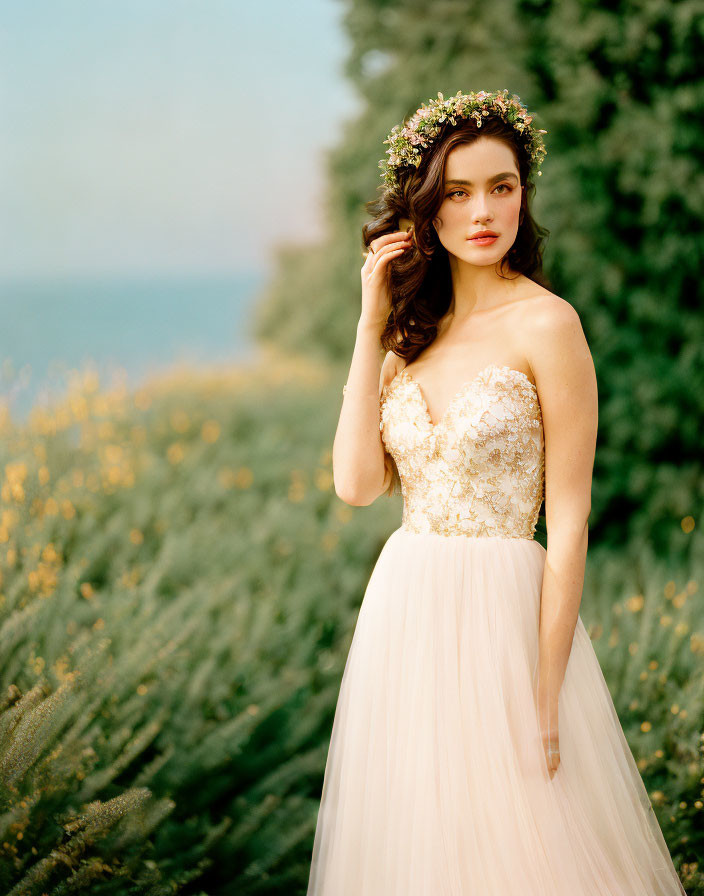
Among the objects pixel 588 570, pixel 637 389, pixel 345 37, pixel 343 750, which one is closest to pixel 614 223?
pixel 637 389

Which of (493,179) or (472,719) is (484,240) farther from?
(472,719)

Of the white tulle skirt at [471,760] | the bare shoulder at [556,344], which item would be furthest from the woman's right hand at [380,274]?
the white tulle skirt at [471,760]

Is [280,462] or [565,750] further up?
[280,462]

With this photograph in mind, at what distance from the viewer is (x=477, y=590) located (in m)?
2.07

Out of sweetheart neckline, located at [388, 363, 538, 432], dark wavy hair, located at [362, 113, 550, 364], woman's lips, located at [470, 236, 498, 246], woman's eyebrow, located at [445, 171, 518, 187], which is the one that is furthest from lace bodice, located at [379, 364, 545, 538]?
woman's eyebrow, located at [445, 171, 518, 187]

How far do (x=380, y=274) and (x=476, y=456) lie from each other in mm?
584

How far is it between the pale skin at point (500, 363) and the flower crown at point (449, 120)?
0.09 meters

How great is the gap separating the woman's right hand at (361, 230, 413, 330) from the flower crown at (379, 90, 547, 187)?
177mm

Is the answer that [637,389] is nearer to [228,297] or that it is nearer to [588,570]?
[588,570]

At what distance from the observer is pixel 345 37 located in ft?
20.8

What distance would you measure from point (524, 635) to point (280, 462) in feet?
14.1

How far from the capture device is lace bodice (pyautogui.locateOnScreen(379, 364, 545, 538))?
2039 millimetres

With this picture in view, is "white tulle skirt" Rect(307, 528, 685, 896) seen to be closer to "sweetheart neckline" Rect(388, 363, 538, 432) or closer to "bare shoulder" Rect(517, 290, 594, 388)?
"sweetheart neckline" Rect(388, 363, 538, 432)

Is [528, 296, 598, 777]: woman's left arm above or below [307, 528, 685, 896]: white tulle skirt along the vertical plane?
above
